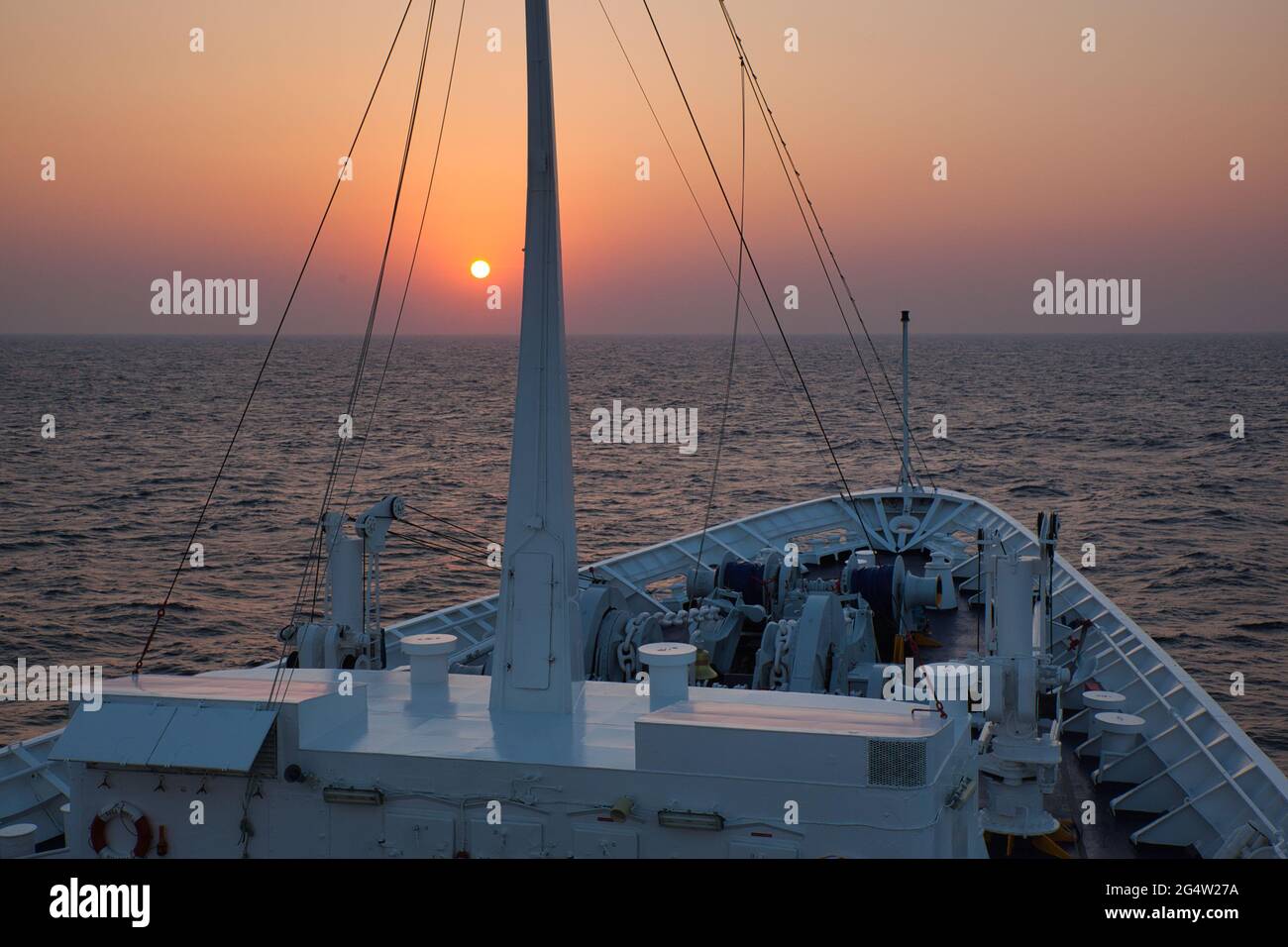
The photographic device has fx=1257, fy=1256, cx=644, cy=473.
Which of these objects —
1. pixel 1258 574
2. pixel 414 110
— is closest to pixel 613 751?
pixel 414 110

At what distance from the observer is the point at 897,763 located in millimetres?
11398

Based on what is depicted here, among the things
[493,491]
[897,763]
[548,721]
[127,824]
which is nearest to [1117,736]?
[897,763]

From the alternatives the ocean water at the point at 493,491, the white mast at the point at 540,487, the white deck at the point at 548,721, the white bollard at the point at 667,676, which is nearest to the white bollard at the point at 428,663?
the white deck at the point at 548,721

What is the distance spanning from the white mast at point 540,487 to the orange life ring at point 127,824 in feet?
12.7

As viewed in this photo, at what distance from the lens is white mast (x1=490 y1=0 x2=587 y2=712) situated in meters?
14.3

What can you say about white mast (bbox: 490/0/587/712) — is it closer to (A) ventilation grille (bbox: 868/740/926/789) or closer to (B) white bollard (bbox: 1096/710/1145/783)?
(A) ventilation grille (bbox: 868/740/926/789)

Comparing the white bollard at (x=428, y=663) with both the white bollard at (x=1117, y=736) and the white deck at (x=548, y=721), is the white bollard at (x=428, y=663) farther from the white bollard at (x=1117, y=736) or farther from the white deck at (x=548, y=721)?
the white bollard at (x=1117, y=736)

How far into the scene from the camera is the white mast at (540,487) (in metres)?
14.3

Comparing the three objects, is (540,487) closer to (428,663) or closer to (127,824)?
(428,663)

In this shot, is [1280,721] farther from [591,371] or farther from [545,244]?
[591,371]

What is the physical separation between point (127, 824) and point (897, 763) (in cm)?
769

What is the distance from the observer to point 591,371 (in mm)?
198500

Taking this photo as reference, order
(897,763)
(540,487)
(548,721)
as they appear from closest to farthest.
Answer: (897,763)
(548,721)
(540,487)
